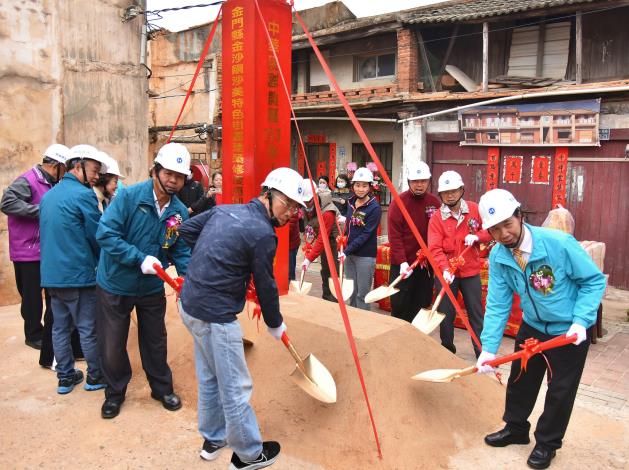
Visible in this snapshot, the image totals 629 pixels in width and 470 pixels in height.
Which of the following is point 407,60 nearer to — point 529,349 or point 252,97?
point 252,97

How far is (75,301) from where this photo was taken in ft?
13.1

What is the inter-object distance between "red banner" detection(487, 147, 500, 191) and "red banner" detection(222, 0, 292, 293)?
6388 mm

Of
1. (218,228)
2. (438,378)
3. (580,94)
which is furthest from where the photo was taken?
(580,94)

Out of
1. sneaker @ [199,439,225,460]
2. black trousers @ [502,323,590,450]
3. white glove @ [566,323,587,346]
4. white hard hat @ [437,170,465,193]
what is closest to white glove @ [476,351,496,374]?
black trousers @ [502,323,590,450]

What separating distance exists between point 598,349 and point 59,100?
7365mm

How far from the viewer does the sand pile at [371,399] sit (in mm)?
3215

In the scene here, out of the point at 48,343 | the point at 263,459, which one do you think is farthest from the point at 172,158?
the point at 48,343

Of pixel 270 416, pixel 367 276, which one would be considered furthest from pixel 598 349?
pixel 270 416

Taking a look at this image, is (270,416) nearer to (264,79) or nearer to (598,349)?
(264,79)

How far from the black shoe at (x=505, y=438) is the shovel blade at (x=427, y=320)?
134 cm

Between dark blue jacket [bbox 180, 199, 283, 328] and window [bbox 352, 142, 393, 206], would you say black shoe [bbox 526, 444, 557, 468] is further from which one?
window [bbox 352, 142, 393, 206]

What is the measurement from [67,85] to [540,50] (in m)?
8.17

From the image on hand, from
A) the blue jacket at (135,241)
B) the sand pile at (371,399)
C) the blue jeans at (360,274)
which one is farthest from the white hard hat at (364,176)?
the blue jacket at (135,241)

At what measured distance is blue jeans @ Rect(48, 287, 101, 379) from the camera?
3.99 meters
